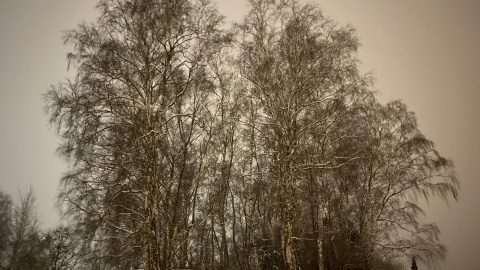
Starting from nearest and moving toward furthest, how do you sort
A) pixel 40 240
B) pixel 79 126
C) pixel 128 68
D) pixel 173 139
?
pixel 79 126
pixel 128 68
pixel 173 139
pixel 40 240

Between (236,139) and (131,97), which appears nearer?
(131,97)

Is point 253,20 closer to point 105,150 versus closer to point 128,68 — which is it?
point 128,68

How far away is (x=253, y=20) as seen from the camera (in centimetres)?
1362

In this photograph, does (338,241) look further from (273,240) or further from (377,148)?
(377,148)

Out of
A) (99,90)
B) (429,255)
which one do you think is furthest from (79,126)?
(429,255)

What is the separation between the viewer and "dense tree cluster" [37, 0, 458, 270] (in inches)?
400

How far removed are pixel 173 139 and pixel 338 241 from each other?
27.8 feet

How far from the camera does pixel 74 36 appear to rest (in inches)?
399

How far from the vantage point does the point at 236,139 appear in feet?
59.1

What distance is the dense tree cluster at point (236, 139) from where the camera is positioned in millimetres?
10164

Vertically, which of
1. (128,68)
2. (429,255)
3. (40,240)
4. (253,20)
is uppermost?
(253,20)

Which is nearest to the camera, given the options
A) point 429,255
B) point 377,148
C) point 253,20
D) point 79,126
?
point 79,126

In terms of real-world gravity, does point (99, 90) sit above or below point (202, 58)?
below

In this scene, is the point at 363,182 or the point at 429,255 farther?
the point at 363,182
